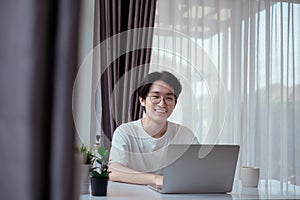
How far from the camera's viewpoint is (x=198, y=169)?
71.3 inches

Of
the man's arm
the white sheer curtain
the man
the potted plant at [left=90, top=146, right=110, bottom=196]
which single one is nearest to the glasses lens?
the man

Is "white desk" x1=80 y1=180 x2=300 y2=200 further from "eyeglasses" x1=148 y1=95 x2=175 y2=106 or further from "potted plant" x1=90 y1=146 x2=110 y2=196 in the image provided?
"eyeglasses" x1=148 y1=95 x2=175 y2=106

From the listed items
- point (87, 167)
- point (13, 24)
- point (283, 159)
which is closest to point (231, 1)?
point (283, 159)

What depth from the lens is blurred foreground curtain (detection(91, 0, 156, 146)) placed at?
11.3 ft

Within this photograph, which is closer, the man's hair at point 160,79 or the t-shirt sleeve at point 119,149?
the t-shirt sleeve at point 119,149

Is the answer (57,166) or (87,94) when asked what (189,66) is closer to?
(87,94)

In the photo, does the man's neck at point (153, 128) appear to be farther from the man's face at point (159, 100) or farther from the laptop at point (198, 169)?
the laptop at point (198, 169)

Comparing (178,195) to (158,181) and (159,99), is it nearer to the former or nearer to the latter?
(158,181)

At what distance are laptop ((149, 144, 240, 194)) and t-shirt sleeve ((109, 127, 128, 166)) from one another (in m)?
0.61

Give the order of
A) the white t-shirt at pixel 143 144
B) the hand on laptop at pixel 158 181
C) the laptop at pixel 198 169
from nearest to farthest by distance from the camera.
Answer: the laptop at pixel 198 169, the hand on laptop at pixel 158 181, the white t-shirt at pixel 143 144

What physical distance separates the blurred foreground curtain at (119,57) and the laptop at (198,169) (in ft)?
5.38

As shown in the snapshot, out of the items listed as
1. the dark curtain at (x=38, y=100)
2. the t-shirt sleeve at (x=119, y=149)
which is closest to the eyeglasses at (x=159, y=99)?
the t-shirt sleeve at (x=119, y=149)

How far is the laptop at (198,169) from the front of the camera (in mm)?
1790

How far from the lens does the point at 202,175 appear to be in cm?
183
